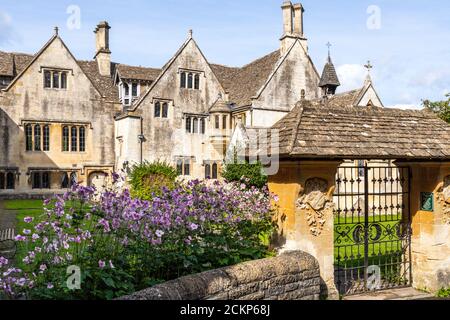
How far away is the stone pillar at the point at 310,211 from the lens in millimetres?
7691

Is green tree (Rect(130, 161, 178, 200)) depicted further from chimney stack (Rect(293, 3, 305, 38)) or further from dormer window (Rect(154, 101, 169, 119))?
chimney stack (Rect(293, 3, 305, 38))

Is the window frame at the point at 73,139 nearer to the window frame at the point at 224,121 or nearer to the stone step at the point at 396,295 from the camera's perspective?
the window frame at the point at 224,121

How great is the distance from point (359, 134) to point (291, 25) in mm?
26056

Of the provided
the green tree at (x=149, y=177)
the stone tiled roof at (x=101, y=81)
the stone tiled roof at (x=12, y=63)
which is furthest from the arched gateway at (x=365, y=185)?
the stone tiled roof at (x=12, y=63)

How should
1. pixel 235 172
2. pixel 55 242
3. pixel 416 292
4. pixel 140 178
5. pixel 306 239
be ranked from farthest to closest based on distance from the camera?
pixel 235 172 → pixel 140 178 → pixel 416 292 → pixel 306 239 → pixel 55 242

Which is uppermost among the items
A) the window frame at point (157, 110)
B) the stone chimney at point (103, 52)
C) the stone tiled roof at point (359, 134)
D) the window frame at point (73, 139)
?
the stone chimney at point (103, 52)

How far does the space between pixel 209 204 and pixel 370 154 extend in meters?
3.07

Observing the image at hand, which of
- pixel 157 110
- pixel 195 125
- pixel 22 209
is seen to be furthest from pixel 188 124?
pixel 22 209

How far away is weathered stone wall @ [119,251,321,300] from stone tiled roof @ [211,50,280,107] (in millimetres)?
24014

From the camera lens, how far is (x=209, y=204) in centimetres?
779

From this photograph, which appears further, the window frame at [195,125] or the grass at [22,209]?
the window frame at [195,125]

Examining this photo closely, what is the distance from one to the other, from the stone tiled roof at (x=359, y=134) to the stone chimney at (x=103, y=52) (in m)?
28.6
